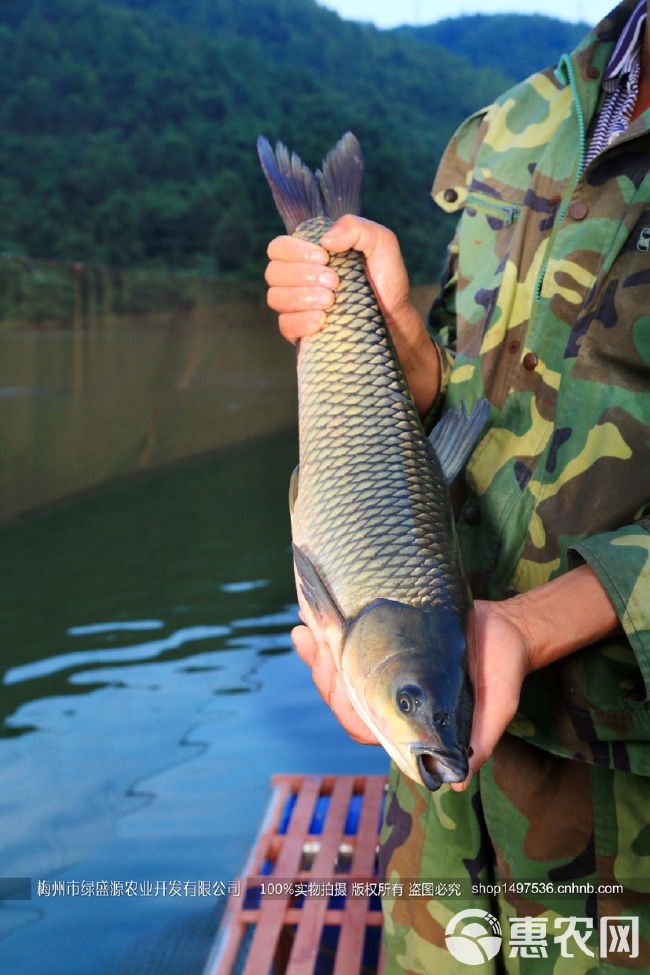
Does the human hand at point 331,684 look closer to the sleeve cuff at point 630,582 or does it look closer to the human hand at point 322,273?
the sleeve cuff at point 630,582

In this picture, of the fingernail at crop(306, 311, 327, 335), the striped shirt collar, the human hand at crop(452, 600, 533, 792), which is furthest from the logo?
the striped shirt collar

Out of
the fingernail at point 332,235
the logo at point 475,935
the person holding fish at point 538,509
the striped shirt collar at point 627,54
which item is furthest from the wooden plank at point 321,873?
A: the striped shirt collar at point 627,54

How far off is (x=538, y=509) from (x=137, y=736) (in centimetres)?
250

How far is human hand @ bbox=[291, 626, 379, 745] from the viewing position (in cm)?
94

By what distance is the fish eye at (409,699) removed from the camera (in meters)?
0.86

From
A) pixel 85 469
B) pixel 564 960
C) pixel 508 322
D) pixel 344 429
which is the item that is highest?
pixel 508 322

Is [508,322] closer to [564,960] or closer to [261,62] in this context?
[564,960]

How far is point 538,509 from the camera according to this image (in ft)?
3.85

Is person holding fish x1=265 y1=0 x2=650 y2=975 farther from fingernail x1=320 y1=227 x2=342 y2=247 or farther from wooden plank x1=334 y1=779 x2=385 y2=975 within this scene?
wooden plank x1=334 y1=779 x2=385 y2=975

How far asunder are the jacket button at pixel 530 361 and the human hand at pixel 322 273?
0.17 metres

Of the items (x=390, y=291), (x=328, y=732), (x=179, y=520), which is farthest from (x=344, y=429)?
(x=179, y=520)

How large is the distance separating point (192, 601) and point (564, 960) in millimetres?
3806

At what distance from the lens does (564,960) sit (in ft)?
4.00

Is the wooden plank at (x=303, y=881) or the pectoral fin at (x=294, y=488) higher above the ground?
the pectoral fin at (x=294, y=488)
